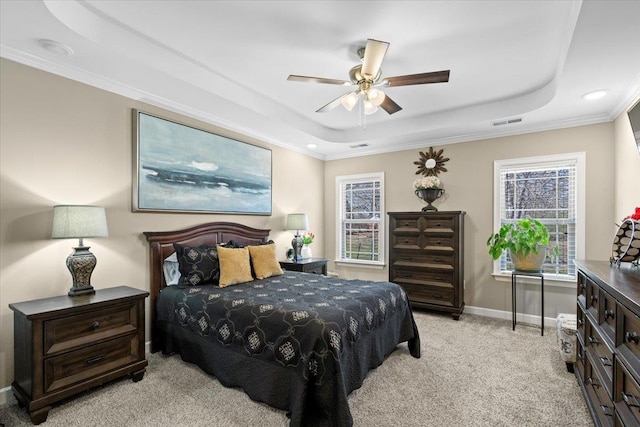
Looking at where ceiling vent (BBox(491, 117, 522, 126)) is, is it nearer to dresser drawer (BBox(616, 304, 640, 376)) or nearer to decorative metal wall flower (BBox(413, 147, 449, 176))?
decorative metal wall flower (BBox(413, 147, 449, 176))

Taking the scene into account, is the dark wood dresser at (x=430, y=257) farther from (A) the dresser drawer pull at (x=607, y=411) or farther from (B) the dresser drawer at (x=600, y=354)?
(A) the dresser drawer pull at (x=607, y=411)

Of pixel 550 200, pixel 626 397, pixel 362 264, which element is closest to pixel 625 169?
pixel 550 200

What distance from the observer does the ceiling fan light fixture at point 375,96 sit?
2635mm

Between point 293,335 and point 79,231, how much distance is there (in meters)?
1.84

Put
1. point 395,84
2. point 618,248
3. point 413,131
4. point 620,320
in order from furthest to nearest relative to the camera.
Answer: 1. point 413,131
2. point 395,84
3. point 618,248
4. point 620,320

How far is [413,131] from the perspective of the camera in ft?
14.9

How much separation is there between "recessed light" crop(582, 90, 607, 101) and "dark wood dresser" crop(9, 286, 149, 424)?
15.3 feet

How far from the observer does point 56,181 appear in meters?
2.66

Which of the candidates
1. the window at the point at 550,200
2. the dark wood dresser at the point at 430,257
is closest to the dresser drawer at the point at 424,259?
the dark wood dresser at the point at 430,257

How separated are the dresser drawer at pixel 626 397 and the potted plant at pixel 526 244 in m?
2.53

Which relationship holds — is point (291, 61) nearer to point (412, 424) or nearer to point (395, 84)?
point (395, 84)

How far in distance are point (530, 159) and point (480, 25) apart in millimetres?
2512

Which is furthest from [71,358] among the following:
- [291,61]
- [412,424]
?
[291,61]

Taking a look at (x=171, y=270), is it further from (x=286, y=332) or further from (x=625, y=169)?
(x=625, y=169)
